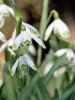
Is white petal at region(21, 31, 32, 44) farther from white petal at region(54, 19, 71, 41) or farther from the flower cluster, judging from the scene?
white petal at region(54, 19, 71, 41)

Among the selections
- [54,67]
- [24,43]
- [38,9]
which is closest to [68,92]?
[54,67]

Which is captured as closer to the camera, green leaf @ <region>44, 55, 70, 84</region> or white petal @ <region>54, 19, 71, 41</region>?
green leaf @ <region>44, 55, 70, 84</region>

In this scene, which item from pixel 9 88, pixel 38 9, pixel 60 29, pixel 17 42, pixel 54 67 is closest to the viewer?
pixel 17 42

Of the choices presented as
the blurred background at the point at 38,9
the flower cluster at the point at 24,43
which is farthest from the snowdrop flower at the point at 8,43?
the blurred background at the point at 38,9

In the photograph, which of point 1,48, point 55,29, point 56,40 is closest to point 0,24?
point 1,48

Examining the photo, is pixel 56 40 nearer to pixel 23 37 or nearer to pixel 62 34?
pixel 62 34

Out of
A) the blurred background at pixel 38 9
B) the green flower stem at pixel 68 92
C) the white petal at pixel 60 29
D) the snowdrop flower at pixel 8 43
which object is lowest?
the blurred background at pixel 38 9

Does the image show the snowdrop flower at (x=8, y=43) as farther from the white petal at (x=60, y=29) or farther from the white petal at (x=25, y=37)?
the white petal at (x=60, y=29)

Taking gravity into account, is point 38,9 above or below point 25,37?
below

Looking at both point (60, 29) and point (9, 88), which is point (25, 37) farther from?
point (60, 29)

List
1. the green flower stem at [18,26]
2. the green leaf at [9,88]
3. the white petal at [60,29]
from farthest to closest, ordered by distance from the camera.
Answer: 1. the white petal at [60,29]
2. the green leaf at [9,88]
3. the green flower stem at [18,26]

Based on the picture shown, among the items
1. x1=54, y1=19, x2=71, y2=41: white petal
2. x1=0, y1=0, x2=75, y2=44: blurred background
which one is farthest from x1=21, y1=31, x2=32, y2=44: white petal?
x1=0, y1=0, x2=75, y2=44: blurred background

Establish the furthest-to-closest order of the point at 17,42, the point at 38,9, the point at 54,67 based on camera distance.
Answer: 1. the point at 38,9
2. the point at 54,67
3. the point at 17,42

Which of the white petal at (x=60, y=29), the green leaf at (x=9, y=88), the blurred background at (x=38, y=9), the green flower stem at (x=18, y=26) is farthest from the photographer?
the blurred background at (x=38, y=9)
